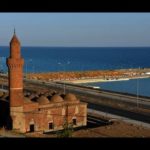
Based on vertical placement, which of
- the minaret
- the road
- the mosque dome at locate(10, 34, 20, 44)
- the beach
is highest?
the mosque dome at locate(10, 34, 20, 44)

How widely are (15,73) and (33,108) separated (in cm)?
230

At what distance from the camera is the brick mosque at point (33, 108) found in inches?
841

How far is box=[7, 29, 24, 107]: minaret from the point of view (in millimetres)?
21281

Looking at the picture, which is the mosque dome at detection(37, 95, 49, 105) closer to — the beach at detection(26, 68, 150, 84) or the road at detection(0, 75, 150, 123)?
the road at detection(0, 75, 150, 123)

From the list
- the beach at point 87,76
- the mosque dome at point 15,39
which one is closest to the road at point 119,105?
the mosque dome at point 15,39

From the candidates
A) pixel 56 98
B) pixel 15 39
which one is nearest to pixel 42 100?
pixel 56 98

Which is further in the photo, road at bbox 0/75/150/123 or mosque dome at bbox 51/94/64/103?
road at bbox 0/75/150/123

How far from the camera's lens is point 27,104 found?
21.7m

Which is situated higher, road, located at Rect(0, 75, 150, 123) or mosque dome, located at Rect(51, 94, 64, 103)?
mosque dome, located at Rect(51, 94, 64, 103)

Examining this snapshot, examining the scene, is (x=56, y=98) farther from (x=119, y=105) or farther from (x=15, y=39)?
(x=119, y=105)

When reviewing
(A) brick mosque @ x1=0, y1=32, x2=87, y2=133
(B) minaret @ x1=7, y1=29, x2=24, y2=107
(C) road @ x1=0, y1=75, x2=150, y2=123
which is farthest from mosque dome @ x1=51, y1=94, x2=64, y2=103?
(C) road @ x1=0, y1=75, x2=150, y2=123
